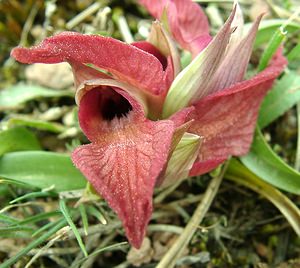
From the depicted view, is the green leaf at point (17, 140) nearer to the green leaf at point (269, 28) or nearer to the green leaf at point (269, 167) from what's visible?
the green leaf at point (269, 167)

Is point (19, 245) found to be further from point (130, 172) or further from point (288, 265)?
point (288, 265)

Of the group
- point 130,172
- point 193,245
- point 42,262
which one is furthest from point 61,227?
point 193,245

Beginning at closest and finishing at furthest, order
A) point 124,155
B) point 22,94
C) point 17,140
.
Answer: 1. point 124,155
2. point 17,140
3. point 22,94

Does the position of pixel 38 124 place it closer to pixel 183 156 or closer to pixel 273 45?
pixel 183 156

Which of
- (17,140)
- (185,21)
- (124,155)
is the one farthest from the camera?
(17,140)

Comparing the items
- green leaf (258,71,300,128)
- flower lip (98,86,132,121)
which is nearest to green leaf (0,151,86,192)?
flower lip (98,86,132,121)

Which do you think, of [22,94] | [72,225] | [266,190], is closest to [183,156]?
[72,225]

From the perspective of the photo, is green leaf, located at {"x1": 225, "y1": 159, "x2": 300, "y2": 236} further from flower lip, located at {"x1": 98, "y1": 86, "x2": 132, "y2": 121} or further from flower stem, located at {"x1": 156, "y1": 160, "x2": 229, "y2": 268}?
flower lip, located at {"x1": 98, "y1": 86, "x2": 132, "y2": 121}

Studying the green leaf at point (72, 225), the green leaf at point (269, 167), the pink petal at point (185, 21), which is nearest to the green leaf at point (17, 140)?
the green leaf at point (72, 225)
